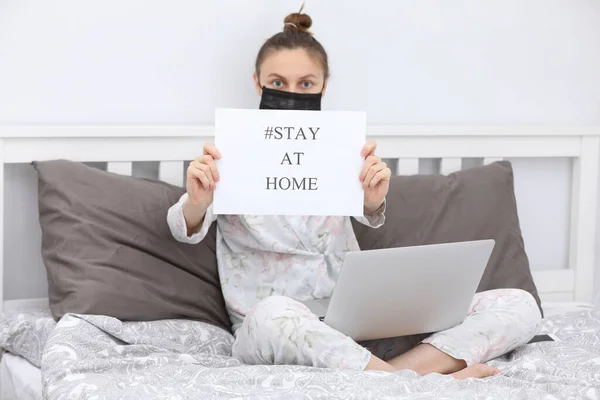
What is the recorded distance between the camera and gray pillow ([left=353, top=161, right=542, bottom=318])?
6.17 feet

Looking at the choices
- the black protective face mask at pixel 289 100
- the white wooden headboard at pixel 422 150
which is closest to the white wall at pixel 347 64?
the white wooden headboard at pixel 422 150

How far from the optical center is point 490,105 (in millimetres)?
2207

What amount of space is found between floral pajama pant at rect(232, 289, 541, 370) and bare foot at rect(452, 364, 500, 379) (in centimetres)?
4

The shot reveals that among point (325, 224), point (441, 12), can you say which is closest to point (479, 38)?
point (441, 12)

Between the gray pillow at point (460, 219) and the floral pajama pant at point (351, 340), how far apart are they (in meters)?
0.27

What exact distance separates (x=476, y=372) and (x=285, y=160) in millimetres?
486

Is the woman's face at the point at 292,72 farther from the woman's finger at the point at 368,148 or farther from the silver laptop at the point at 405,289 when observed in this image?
the silver laptop at the point at 405,289

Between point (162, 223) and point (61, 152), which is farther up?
point (61, 152)

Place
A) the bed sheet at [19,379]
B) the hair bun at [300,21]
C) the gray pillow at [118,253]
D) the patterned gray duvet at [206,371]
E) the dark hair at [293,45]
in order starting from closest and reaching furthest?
the patterned gray duvet at [206,371], the bed sheet at [19,379], the gray pillow at [118,253], the dark hair at [293,45], the hair bun at [300,21]

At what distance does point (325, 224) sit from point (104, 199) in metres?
0.45

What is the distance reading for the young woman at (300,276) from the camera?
1398 mm

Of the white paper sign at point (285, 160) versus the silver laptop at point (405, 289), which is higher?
the white paper sign at point (285, 160)

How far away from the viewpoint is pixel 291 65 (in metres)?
1.71

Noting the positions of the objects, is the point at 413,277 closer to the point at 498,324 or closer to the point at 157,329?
the point at 498,324
